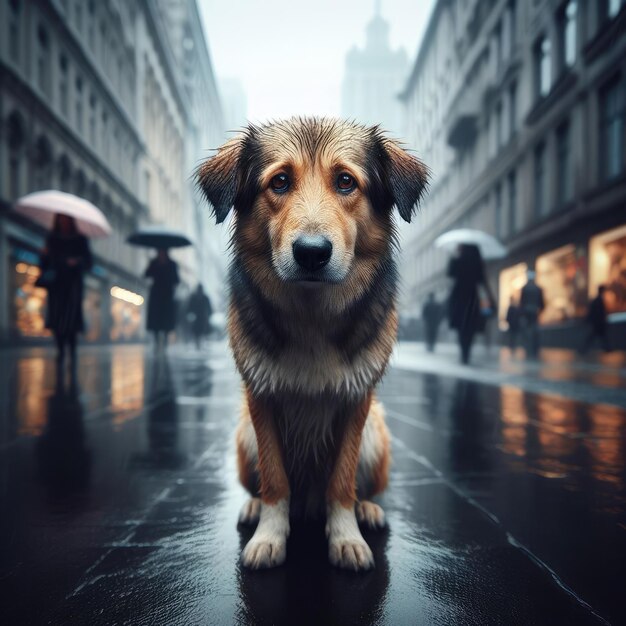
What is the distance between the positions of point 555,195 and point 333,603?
21.7m

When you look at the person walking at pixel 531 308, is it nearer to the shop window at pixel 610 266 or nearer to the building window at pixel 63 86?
the shop window at pixel 610 266

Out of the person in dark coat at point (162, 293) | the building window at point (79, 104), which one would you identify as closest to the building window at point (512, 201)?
the person in dark coat at point (162, 293)

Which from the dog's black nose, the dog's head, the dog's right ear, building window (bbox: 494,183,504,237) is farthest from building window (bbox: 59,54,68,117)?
the dog's black nose

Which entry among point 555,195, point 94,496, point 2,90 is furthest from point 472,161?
point 94,496

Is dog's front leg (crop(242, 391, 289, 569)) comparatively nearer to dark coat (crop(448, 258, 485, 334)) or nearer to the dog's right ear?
the dog's right ear

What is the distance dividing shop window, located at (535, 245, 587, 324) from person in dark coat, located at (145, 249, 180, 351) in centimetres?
1171

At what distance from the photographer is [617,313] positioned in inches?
624

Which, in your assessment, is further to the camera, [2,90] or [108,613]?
[2,90]

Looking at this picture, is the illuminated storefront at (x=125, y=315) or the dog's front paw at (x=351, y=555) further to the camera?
the illuminated storefront at (x=125, y=315)

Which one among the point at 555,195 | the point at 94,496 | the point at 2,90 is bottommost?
the point at 94,496

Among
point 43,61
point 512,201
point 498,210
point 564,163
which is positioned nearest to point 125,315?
point 43,61

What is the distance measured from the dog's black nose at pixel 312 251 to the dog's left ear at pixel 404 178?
50 centimetres

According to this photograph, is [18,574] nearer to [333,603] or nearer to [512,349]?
[333,603]

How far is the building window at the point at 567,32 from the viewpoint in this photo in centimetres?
1888
